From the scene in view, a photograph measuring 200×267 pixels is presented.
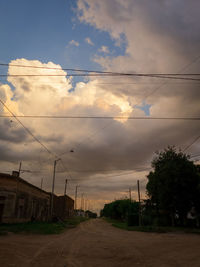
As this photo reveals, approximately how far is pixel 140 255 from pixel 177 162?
22.4 m

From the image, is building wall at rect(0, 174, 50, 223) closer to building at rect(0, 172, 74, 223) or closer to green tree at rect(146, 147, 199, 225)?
building at rect(0, 172, 74, 223)

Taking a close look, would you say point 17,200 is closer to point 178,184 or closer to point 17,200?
point 17,200

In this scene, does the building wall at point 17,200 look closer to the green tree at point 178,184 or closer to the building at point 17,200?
the building at point 17,200

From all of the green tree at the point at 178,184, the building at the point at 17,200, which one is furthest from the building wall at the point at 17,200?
the green tree at the point at 178,184

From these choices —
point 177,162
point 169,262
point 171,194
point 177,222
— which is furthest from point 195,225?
point 169,262

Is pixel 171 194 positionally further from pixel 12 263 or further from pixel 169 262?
pixel 12 263

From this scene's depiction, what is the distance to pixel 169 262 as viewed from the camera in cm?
955

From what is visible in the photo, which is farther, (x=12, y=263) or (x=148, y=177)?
(x=148, y=177)

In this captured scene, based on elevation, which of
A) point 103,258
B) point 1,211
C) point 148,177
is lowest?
point 103,258

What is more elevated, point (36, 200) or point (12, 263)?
point (36, 200)

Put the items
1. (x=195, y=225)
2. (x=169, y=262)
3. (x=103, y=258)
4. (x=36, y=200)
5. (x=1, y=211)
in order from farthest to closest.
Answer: (x=36, y=200) → (x=195, y=225) → (x=1, y=211) → (x=103, y=258) → (x=169, y=262)

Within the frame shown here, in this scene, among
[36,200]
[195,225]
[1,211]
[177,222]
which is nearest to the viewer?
[1,211]

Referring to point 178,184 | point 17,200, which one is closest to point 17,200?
point 17,200

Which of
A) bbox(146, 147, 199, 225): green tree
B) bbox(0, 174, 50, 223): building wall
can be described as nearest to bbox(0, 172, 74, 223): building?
bbox(0, 174, 50, 223): building wall
